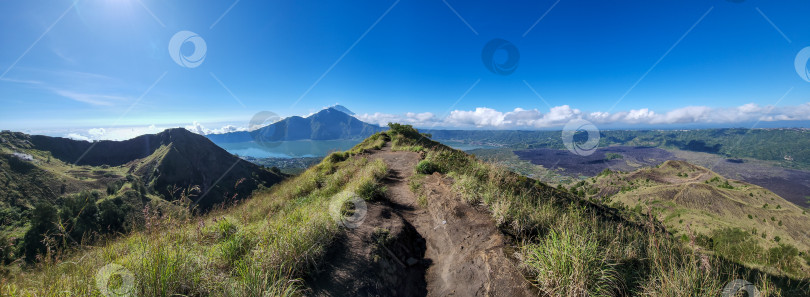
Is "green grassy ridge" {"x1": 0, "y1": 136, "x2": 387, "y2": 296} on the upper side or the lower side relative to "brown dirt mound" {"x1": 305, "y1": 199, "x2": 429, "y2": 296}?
upper

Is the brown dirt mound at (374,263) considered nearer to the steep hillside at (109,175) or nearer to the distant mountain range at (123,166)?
the steep hillside at (109,175)

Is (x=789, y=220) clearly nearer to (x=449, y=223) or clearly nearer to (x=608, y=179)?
(x=608, y=179)

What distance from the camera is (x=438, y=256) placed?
534 cm

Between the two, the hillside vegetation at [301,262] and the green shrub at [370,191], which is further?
the green shrub at [370,191]

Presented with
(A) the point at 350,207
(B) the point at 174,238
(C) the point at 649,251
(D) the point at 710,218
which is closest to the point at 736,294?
(C) the point at 649,251

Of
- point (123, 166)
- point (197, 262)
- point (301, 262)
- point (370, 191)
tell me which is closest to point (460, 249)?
point (301, 262)

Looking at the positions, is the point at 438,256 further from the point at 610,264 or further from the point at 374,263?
the point at 610,264

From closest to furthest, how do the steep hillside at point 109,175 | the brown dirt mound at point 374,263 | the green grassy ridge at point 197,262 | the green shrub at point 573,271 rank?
the green grassy ridge at point 197,262 < the green shrub at point 573,271 < the brown dirt mound at point 374,263 < the steep hillside at point 109,175

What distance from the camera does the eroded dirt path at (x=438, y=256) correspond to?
408 centimetres

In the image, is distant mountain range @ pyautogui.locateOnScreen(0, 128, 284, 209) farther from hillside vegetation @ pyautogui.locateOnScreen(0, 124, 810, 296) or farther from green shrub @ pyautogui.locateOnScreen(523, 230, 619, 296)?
green shrub @ pyautogui.locateOnScreen(523, 230, 619, 296)

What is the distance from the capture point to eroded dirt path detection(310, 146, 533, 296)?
4078 millimetres

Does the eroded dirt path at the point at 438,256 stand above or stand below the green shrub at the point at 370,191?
below

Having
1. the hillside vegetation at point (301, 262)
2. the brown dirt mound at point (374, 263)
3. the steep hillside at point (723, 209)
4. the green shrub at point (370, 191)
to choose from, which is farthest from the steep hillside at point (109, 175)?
the steep hillside at point (723, 209)

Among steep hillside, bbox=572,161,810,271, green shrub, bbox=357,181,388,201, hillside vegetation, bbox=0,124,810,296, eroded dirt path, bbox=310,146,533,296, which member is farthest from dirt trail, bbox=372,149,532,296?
steep hillside, bbox=572,161,810,271
